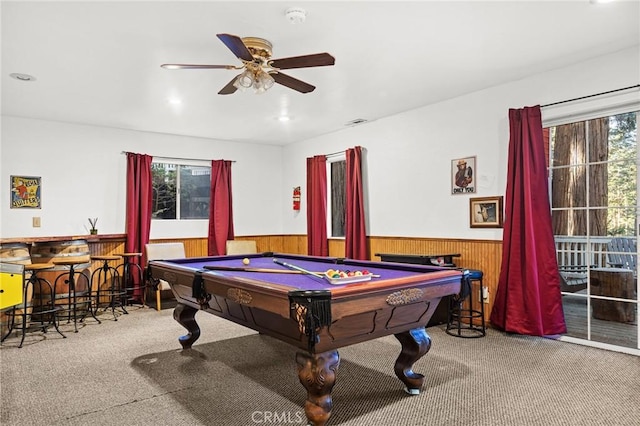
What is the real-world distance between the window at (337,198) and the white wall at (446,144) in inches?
14.6

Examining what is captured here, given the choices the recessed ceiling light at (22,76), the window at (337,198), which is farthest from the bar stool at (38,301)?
the window at (337,198)

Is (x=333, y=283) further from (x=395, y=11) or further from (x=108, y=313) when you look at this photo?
(x=108, y=313)

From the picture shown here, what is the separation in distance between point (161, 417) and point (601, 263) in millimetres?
4938

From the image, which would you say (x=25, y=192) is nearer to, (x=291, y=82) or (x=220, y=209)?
(x=220, y=209)

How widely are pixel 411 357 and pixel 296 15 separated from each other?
2.45 m

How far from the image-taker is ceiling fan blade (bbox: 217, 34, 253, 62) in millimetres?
2446

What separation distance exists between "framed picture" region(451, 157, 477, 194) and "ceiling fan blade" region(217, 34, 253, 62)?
2820 millimetres

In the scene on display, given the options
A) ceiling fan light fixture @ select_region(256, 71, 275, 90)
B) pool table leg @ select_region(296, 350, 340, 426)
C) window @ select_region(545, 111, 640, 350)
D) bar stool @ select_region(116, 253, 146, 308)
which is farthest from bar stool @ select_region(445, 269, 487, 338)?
bar stool @ select_region(116, 253, 146, 308)

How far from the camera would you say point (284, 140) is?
24.0 feet

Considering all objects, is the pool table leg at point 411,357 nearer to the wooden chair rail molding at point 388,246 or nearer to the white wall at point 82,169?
the wooden chair rail molding at point 388,246

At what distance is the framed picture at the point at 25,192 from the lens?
17.5 feet

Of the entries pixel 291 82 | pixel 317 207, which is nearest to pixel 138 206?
pixel 317 207

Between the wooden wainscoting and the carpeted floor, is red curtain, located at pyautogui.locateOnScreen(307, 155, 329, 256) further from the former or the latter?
the carpeted floor

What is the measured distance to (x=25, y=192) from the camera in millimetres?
5391
